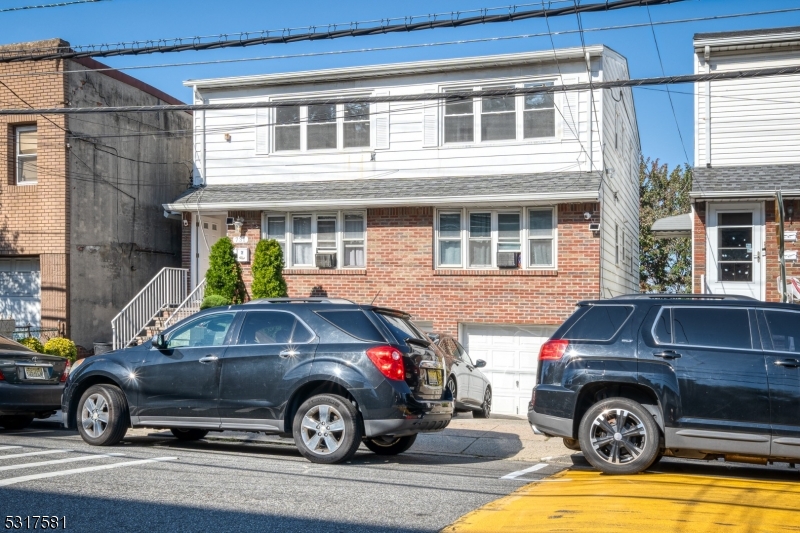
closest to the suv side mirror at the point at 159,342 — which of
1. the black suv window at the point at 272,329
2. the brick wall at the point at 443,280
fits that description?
the black suv window at the point at 272,329

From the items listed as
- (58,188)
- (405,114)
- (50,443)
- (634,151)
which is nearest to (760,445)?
(50,443)

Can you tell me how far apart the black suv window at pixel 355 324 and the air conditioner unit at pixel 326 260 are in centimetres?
1037

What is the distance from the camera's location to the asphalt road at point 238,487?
6.53 meters

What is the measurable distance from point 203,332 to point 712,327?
5.48 metres

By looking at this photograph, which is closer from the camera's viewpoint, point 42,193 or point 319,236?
point 42,193

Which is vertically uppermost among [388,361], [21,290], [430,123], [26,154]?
[430,123]

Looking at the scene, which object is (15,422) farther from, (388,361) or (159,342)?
(388,361)

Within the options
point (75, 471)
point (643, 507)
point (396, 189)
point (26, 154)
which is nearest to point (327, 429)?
point (75, 471)

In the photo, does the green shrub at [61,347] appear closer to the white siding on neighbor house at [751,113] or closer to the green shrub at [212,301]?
the green shrub at [212,301]

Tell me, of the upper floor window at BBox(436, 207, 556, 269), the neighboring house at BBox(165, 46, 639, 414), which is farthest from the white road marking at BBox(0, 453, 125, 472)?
the upper floor window at BBox(436, 207, 556, 269)

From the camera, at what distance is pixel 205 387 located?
9953 millimetres

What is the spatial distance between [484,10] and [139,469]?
708 cm

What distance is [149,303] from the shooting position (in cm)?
2077

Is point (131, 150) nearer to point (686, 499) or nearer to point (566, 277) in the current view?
point (566, 277)
